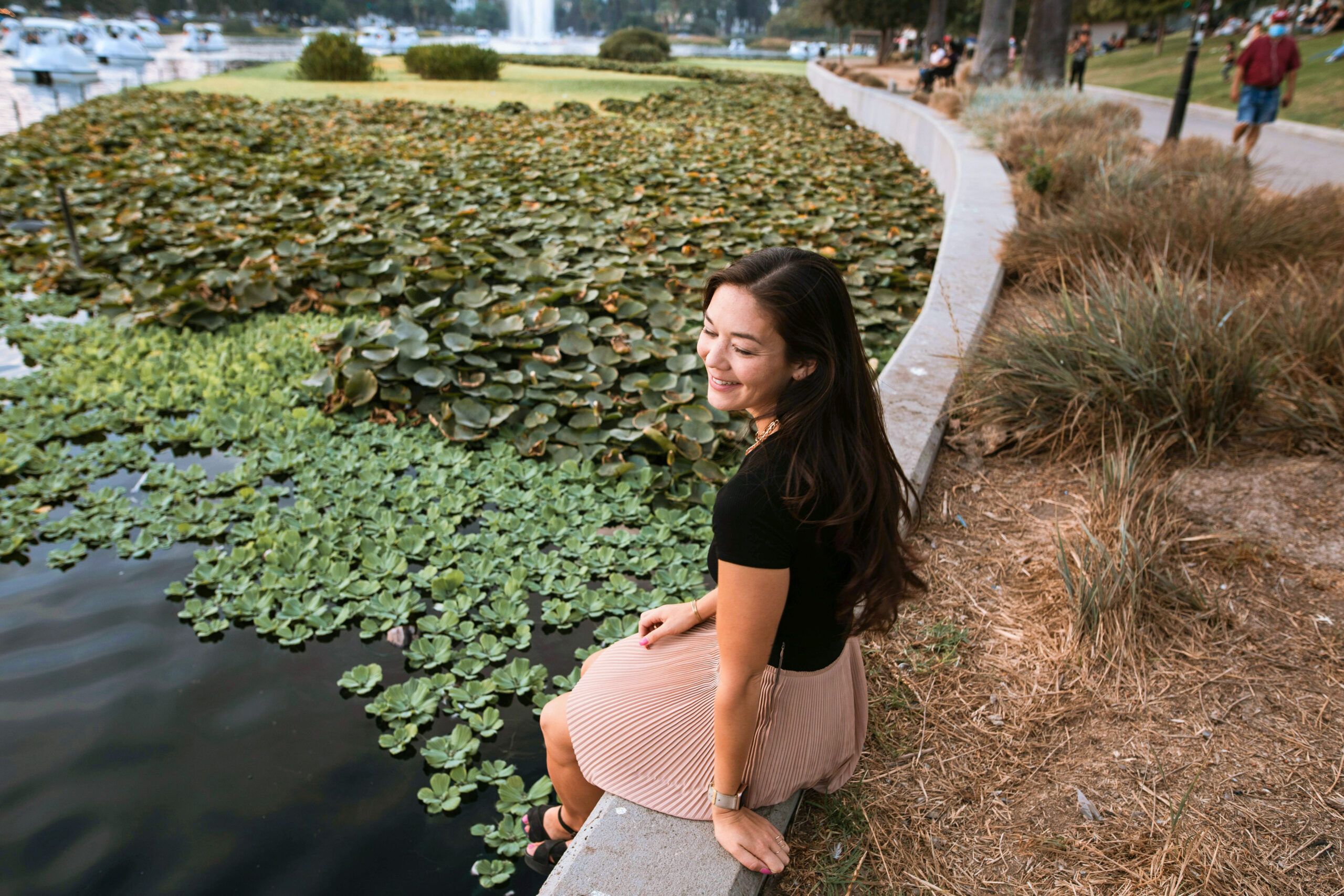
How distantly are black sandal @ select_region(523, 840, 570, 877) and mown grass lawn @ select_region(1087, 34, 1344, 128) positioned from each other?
53.0 ft

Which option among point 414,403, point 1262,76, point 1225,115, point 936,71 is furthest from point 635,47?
point 414,403

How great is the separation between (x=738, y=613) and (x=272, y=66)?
2531 cm

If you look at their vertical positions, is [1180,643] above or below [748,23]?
below

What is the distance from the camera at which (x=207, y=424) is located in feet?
11.9

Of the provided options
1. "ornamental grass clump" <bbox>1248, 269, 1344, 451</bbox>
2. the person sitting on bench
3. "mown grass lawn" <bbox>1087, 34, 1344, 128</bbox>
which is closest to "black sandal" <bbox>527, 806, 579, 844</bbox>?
"ornamental grass clump" <bbox>1248, 269, 1344, 451</bbox>

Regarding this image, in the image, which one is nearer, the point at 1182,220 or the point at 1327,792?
the point at 1327,792

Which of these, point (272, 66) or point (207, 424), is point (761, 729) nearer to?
point (207, 424)

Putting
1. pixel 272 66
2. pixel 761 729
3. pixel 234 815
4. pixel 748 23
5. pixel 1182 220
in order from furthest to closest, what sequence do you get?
pixel 748 23 < pixel 272 66 < pixel 1182 220 < pixel 234 815 < pixel 761 729

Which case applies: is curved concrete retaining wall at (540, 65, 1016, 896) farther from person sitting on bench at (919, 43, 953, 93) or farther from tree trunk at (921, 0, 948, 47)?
tree trunk at (921, 0, 948, 47)

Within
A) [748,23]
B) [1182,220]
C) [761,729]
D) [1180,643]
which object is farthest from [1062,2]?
[748,23]

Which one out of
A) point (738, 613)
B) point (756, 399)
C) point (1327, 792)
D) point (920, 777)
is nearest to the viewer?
point (738, 613)

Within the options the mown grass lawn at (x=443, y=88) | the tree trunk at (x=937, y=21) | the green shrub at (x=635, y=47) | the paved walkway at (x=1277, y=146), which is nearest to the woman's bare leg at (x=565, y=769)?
the paved walkway at (x=1277, y=146)

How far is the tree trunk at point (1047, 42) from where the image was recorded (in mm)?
12859

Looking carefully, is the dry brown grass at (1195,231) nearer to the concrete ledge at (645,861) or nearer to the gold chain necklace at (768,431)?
the gold chain necklace at (768,431)
